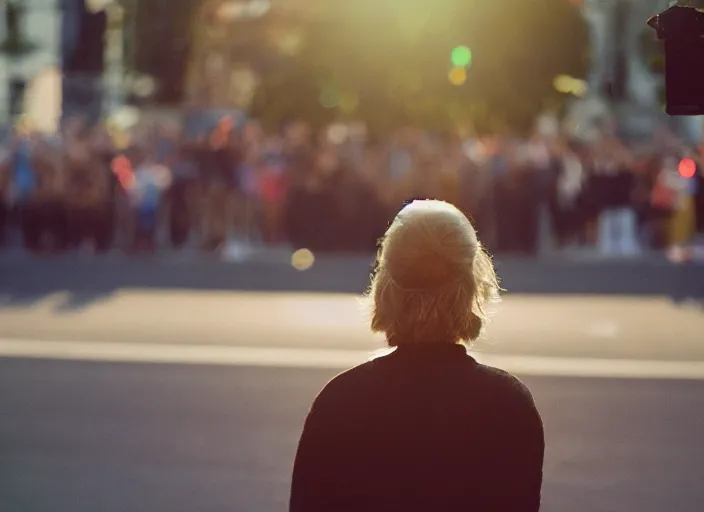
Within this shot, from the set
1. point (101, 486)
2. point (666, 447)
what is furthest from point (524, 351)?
point (101, 486)

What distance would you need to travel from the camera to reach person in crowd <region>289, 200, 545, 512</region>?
9.43ft

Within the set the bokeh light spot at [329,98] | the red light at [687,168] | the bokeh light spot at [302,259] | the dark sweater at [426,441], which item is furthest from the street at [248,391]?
the bokeh light spot at [329,98]

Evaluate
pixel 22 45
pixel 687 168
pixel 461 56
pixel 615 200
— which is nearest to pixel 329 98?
pixel 461 56

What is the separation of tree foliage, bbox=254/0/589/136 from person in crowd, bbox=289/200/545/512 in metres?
21.8

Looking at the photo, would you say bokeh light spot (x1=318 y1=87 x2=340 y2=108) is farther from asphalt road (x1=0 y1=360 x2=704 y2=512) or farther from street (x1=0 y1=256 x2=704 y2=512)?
asphalt road (x1=0 y1=360 x2=704 y2=512)

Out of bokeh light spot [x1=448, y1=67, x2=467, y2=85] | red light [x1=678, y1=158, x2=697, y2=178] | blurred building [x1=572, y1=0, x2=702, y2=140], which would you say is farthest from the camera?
blurred building [x1=572, y1=0, x2=702, y2=140]

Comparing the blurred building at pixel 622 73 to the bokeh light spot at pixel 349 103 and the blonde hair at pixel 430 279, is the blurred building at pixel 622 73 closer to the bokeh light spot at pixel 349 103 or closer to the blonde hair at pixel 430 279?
the bokeh light spot at pixel 349 103

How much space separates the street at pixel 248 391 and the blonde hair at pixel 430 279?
12.0 feet

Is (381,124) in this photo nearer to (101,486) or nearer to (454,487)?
(101,486)

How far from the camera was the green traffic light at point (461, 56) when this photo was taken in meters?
24.5

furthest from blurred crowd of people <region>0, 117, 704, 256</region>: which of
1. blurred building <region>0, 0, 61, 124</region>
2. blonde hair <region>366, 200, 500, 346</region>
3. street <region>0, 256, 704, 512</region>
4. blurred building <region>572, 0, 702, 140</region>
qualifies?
blurred building <region>0, 0, 61, 124</region>

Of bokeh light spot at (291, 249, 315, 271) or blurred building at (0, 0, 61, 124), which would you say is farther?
blurred building at (0, 0, 61, 124)

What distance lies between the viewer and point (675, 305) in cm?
1427

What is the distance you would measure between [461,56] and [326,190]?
6973 mm
